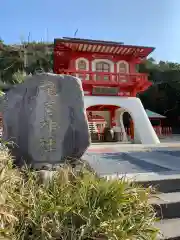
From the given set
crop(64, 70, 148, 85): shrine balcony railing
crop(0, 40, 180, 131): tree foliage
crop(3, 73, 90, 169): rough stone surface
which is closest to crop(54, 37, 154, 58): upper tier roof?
crop(64, 70, 148, 85): shrine balcony railing

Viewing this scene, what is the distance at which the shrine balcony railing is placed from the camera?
11234 mm

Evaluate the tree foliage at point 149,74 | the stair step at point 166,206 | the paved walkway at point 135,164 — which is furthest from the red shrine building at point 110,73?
the tree foliage at point 149,74

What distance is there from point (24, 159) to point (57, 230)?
6.02ft

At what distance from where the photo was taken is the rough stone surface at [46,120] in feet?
11.3

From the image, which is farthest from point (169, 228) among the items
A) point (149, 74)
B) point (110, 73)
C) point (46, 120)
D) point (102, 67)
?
point (149, 74)

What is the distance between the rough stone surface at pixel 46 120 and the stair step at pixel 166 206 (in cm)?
142

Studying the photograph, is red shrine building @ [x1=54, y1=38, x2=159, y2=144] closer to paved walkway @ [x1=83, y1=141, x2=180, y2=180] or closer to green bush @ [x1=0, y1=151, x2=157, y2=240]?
paved walkway @ [x1=83, y1=141, x2=180, y2=180]

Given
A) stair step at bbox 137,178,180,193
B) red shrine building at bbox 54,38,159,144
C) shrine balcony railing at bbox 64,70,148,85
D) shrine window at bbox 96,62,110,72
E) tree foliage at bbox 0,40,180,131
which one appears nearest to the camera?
stair step at bbox 137,178,180,193

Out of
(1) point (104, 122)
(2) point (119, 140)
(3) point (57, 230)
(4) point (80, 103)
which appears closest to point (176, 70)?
(1) point (104, 122)

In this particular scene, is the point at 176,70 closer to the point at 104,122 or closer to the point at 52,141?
the point at 104,122

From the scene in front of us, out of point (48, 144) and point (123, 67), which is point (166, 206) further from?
point (123, 67)

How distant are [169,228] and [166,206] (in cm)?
26

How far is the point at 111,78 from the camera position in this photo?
11742 mm

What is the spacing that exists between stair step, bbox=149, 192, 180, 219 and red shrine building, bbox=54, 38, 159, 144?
807 centimetres
